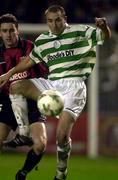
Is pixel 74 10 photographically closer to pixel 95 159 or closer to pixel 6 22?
pixel 95 159

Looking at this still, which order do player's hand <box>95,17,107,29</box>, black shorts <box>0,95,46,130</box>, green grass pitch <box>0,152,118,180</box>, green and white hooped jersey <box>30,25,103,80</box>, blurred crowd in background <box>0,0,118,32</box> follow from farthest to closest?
blurred crowd in background <box>0,0,118,32</box> < green grass pitch <box>0,152,118,180</box> < black shorts <box>0,95,46,130</box> < green and white hooped jersey <box>30,25,103,80</box> < player's hand <box>95,17,107,29</box>

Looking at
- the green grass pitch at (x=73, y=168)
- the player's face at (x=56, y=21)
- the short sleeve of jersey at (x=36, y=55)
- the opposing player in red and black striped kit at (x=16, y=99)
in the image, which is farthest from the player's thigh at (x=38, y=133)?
the green grass pitch at (x=73, y=168)

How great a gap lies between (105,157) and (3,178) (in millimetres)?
4935

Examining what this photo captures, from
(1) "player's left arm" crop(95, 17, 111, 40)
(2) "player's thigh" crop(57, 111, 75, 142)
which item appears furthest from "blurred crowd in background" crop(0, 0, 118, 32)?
(2) "player's thigh" crop(57, 111, 75, 142)

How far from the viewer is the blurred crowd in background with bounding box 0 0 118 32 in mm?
17391

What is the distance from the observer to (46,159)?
49.7ft

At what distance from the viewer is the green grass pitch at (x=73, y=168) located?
1185cm

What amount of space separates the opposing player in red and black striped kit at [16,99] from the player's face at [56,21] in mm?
432

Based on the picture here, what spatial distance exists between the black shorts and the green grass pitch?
1.41 metres

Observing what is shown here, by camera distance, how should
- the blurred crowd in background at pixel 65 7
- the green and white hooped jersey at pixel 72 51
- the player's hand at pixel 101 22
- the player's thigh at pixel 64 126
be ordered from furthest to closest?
the blurred crowd in background at pixel 65 7, the green and white hooped jersey at pixel 72 51, the player's thigh at pixel 64 126, the player's hand at pixel 101 22

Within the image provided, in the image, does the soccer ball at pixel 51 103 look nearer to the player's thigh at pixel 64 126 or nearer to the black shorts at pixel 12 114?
the player's thigh at pixel 64 126

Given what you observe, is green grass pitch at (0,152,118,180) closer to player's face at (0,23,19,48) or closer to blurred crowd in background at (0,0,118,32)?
player's face at (0,23,19,48)

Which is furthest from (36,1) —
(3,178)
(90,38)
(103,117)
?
(90,38)

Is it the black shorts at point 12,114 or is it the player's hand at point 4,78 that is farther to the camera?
the black shorts at point 12,114
